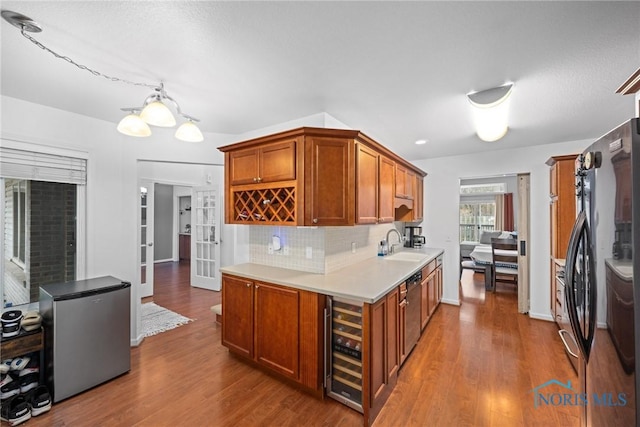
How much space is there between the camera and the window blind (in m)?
2.28

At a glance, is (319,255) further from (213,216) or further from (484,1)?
(213,216)

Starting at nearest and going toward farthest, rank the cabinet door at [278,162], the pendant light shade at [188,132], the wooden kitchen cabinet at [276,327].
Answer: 1. the wooden kitchen cabinet at [276,327]
2. the pendant light shade at [188,132]
3. the cabinet door at [278,162]

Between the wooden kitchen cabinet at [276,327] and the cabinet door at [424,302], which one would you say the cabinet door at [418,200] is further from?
the wooden kitchen cabinet at [276,327]

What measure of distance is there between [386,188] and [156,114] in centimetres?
230

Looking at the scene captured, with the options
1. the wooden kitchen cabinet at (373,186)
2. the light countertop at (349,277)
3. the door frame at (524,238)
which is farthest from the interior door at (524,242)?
the wooden kitchen cabinet at (373,186)

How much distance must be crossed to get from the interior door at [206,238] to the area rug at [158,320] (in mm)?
1097

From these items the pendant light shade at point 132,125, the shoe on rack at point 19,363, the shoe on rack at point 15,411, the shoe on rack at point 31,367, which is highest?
the pendant light shade at point 132,125

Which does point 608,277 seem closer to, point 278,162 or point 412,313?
point 412,313

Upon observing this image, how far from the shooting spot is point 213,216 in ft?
16.7

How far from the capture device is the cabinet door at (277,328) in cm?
215

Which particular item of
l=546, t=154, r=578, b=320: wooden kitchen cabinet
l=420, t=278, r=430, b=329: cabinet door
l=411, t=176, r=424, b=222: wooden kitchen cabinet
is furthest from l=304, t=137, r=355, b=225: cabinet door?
l=546, t=154, r=578, b=320: wooden kitchen cabinet

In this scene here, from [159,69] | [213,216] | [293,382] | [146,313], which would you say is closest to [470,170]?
[293,382]

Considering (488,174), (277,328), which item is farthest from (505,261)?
(277,328)

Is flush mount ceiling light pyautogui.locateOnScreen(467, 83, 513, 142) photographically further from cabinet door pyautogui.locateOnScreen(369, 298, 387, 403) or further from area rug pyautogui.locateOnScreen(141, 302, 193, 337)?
area rug pyautogui.locateOnScreen(141, 302, 193, 337)
